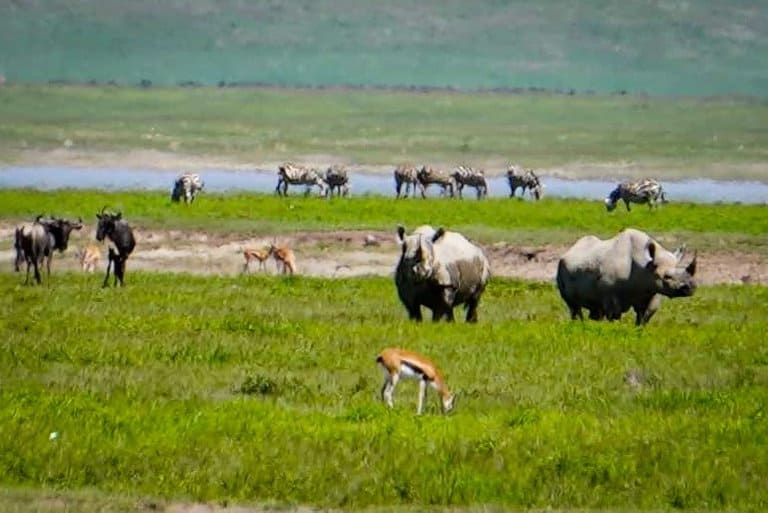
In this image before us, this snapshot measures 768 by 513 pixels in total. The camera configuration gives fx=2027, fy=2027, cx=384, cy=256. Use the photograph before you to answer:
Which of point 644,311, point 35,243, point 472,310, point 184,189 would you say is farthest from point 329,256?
point 644,311

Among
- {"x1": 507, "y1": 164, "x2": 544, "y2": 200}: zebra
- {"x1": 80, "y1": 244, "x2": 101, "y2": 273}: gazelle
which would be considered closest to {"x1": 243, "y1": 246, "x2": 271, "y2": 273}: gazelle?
{"x1": 80, "y1": 244, "x2": 101, "y2": 273}: gazelle

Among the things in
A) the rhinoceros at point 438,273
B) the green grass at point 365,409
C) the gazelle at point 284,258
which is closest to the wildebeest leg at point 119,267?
the green grass at point 365,409

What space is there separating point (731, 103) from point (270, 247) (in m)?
99.3

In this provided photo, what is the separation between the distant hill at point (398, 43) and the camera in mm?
159000

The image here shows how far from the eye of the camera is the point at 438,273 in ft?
77.2

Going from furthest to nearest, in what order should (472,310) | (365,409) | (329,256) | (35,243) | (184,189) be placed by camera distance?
(184,189) < (329,256) < (35,243) < (472,310) < (365,409)

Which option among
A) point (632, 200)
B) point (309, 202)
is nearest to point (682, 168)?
point (632, 200)

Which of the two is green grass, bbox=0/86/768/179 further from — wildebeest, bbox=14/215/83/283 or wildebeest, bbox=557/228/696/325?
wildebeest, bbox=557/228/696/325

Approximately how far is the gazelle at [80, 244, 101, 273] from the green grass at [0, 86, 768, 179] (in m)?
37.2

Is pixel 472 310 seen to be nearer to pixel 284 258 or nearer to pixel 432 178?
pixel 284 258

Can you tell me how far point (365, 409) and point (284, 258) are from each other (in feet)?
53.7

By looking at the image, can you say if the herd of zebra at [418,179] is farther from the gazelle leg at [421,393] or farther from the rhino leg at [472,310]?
the gazelle leg at [421,393]

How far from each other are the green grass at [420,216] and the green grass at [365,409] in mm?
12427

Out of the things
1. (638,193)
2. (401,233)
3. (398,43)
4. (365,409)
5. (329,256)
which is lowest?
(329,256)
